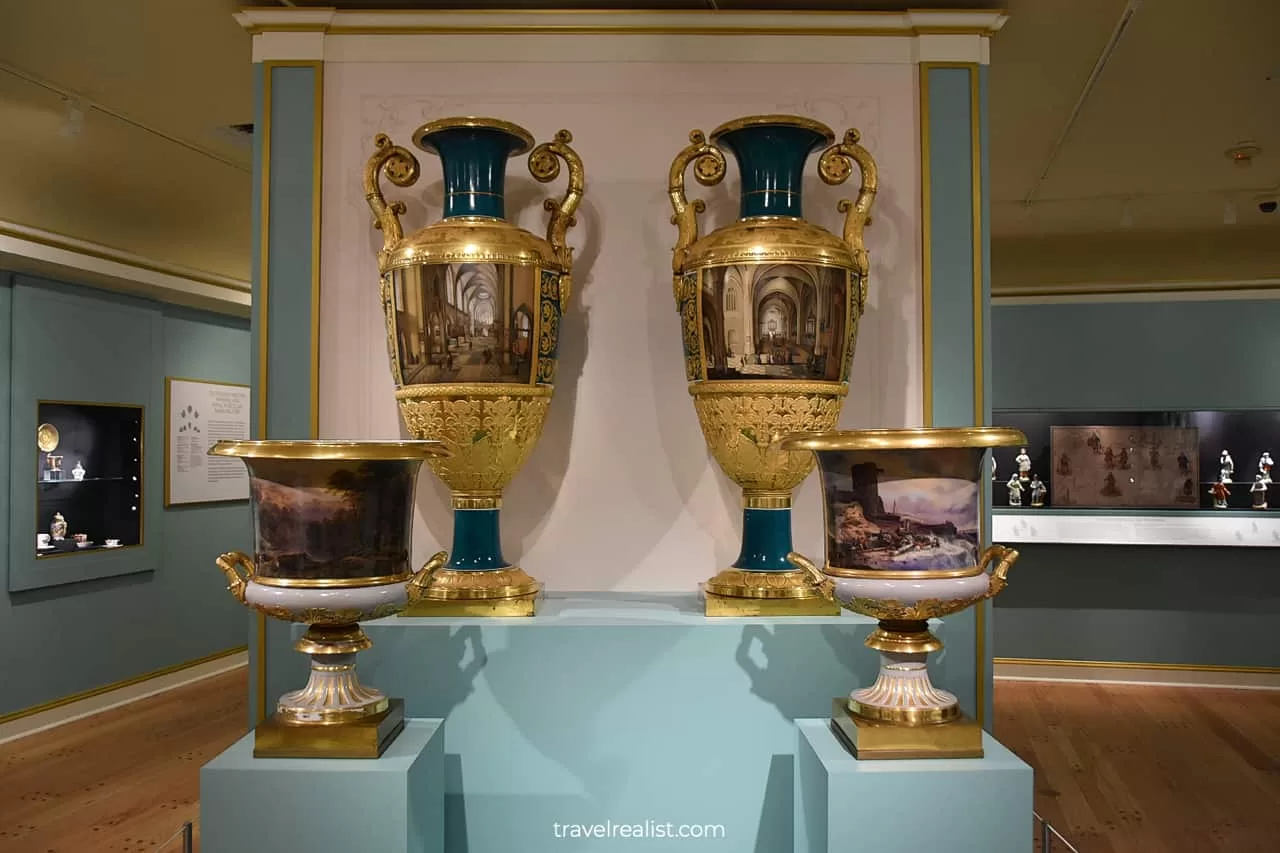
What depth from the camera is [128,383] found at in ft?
18.1

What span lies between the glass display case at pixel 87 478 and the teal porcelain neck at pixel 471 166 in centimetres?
366

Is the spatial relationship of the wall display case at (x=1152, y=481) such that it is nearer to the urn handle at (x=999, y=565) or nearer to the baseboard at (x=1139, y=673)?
the baseboard at (x=1139, y=673)

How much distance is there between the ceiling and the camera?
2789mm

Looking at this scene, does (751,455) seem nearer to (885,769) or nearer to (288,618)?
(885,769)

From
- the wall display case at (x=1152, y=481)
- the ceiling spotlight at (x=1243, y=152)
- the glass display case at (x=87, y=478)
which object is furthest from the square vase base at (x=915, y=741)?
the glass display case at (x=87, y=478)

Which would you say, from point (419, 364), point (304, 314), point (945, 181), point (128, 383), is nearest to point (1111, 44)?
point (945, 181)

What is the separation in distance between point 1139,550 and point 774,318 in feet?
15.0

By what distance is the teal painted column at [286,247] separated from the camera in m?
2.68

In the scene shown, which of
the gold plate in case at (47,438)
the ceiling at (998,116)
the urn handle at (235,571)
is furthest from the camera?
the gold plate in case at (47,438)

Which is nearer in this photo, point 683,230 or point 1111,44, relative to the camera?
point 683,230

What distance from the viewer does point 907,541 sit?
75.4 inches

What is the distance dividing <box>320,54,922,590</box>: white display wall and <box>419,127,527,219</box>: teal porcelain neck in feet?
1.11

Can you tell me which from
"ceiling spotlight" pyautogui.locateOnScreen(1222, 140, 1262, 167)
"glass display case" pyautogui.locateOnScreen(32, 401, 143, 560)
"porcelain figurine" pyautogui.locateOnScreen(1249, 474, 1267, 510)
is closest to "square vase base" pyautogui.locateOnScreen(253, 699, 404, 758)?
"glass display case" pyautogui.locateOnScreen(32, 401, 143, 560)

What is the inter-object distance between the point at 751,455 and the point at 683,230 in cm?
58
